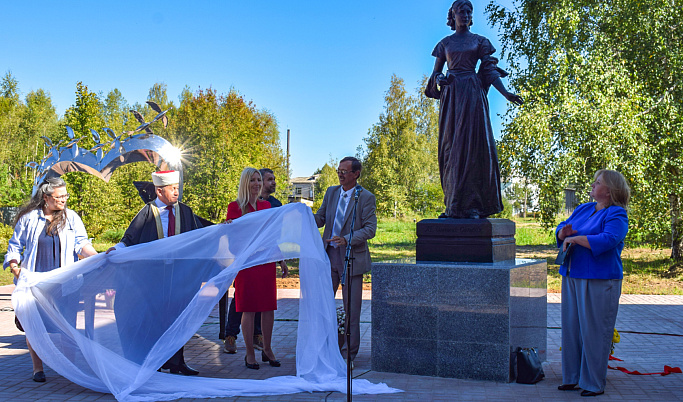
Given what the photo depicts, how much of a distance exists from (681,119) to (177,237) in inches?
513

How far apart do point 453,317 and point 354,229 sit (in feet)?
4.65

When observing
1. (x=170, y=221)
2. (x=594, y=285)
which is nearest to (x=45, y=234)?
(x=170, y=221)

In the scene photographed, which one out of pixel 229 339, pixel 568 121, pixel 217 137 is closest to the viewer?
pixel 229 339

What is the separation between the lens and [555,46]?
15.0 m

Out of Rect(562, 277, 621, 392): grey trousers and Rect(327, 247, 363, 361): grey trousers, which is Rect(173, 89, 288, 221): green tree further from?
Rect(562, 277, 621, 392): grey trousers

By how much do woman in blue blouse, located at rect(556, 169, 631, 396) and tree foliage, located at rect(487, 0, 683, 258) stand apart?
9.27 metres

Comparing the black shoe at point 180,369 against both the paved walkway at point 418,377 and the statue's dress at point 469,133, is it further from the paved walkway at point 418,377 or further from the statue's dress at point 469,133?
the statue's dress at point 469,133

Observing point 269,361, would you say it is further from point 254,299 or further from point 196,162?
point 196,162

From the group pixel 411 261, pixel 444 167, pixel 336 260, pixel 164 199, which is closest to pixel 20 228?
pixel 164 199

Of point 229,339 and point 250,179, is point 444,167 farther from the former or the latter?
point 229,339

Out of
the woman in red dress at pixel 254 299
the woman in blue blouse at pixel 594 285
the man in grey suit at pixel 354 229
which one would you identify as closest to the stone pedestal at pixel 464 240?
the man in grey suit at pixel 354 229

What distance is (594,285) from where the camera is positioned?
16.6 ft

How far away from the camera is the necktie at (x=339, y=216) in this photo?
6.36 metres

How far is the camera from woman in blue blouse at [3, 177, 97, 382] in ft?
18.8
